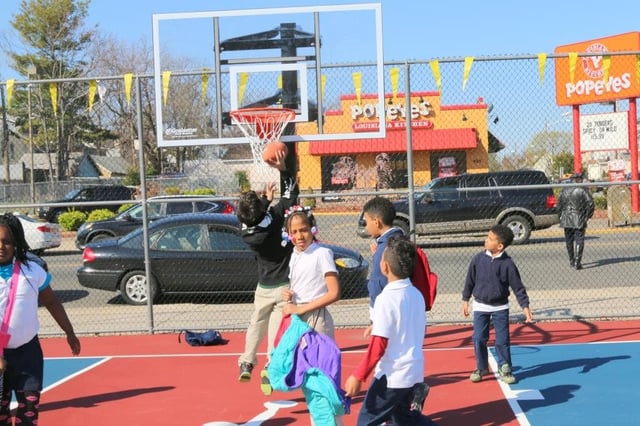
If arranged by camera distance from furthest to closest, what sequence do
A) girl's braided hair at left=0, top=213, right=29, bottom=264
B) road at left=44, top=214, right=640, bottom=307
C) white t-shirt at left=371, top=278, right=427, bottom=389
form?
1. road at left=44, top=214, right=640, bottom=307
2. girl's braided hair at left=0, top=213, right=29, bottom=264
3. white t-shirt at left=371, top=278, right=427, bottom=389

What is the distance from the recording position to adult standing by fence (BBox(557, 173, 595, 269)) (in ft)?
48.5

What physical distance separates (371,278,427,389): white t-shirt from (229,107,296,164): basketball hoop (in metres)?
4.76

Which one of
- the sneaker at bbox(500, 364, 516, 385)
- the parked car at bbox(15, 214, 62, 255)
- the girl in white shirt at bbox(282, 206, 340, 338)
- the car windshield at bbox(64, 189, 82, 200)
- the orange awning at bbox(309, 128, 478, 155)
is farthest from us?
the car windshield at bbox(64, 189, 82, 200)

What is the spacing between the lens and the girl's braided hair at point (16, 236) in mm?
5145

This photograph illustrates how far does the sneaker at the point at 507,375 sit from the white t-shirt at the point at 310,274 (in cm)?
240

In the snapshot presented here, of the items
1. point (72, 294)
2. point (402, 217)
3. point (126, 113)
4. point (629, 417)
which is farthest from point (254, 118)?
point (126, 113)

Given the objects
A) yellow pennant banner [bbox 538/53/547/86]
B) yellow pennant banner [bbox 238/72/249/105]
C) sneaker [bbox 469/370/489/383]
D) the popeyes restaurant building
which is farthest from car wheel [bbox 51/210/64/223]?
sneaker [bbox 469/370/489/383]

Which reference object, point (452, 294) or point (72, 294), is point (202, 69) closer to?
point (452, 294)

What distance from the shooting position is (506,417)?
6242 millimetres

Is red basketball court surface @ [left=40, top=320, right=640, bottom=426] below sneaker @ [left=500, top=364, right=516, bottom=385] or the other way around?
below

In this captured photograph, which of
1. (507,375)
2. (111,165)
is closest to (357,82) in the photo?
(507,375)

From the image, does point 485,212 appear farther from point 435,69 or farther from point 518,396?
point 518,396

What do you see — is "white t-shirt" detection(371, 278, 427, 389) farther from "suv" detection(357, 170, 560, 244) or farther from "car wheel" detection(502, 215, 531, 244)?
"car wheel" detection(502, 215, 531, 244)

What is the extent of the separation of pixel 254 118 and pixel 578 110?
5685mm
